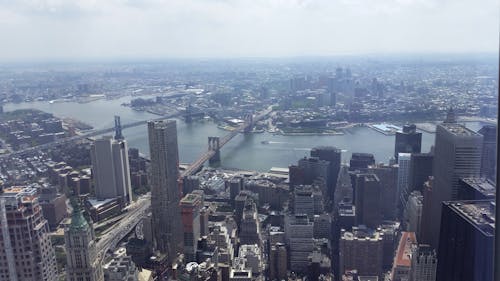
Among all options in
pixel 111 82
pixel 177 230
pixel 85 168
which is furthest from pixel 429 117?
pixel 111 82

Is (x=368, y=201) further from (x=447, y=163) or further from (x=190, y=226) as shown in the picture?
(x=190, y=226)

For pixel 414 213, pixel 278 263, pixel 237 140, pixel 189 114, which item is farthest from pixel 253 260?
pixel 189 114

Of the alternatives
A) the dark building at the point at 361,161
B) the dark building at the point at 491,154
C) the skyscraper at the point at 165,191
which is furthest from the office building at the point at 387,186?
the dark building at the point at 491,154

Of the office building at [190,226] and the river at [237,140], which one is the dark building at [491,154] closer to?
the office building at [190,226]

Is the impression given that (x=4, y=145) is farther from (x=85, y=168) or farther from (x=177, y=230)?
(x=177, y=230)

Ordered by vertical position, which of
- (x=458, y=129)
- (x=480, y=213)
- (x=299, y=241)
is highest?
(x=480, y=213)

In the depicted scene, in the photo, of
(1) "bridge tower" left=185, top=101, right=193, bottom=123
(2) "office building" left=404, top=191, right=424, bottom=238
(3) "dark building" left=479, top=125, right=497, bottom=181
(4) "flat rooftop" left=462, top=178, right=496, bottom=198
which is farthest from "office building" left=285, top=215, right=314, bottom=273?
(1) "bridge tower" left=185, top=101, right=193, bottom=123
